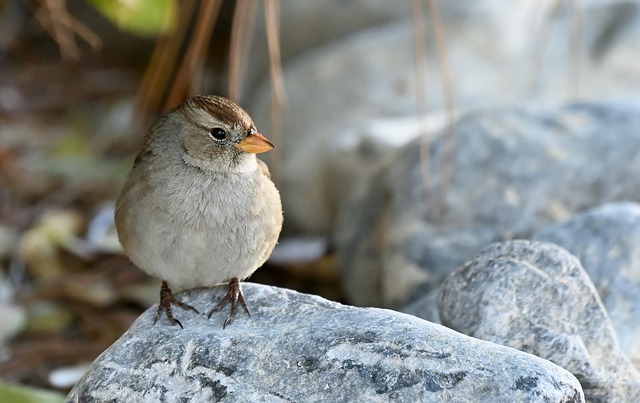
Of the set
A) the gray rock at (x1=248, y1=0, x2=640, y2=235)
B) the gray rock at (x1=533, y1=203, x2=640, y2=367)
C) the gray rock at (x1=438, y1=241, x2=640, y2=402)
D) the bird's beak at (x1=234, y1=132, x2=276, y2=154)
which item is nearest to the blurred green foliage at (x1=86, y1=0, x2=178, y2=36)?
the bird's beak at (x1=234, y1=132, x2=276, y2=154)

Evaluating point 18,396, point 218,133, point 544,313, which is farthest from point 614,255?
point 18,396

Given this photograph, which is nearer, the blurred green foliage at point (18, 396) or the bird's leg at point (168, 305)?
the bird's leg at point (168, 305)

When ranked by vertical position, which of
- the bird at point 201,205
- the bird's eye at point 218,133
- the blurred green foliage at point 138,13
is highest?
the blurred green foliage at point 138,13

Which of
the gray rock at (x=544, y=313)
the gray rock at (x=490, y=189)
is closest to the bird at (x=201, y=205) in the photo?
the gray rock at (x=544, y=313)

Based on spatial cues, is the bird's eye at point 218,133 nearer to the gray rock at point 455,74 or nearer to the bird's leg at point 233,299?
the bird's leg at point 233,299

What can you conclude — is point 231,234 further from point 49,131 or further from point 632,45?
point 49,131

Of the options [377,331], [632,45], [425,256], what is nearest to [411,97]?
[632,45]
